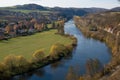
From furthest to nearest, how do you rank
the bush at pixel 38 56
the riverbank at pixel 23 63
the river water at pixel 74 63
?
1. the bush at pixel 38 56
2. the river water at pixel 74 63
3. the riverbank at pixel 23 63

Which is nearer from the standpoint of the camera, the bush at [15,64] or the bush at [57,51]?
the bush at [15,64]

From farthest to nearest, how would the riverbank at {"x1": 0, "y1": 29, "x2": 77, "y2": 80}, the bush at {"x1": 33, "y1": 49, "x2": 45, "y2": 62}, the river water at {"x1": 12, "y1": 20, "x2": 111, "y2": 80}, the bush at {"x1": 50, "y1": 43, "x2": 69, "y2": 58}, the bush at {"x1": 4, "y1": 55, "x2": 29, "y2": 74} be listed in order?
the bush at {"x1": 50, "y1": 43, "x2": 69, "y2": 58}
the bush at {"x1": 33, "y1": 49, "x2": 45, "y2": 62}
the bush at {"x1": 4, "y1": 55, "x2": 29, "y2": 74}
the river water at {"x1": 12, "y1": 20, "x2": 111, "y2": 80}
the riverbank at {"x1": 0, "y1": 29, "x2": 77, "y2": 80}

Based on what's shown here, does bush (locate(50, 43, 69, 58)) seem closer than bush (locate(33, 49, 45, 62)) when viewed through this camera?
No

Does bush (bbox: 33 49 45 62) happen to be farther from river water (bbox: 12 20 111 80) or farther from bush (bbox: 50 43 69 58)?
bush (bbox: 50 43 69 58)

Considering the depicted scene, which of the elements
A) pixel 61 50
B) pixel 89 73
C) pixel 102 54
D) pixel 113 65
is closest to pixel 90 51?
pixel 102 54

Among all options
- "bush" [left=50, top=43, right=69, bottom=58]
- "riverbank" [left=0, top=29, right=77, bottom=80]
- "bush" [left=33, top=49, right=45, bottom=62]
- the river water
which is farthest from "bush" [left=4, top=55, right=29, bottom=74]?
"bush" [left=50, top=43, right=69, bottom=58]

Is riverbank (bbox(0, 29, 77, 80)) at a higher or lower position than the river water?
higher

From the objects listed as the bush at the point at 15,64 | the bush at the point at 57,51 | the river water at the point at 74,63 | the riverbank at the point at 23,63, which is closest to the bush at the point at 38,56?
the riverbank at the point at 23,63

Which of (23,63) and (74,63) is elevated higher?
(23,63)

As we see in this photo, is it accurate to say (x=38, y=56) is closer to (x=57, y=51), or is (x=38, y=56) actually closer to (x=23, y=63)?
(x=23, y=63)

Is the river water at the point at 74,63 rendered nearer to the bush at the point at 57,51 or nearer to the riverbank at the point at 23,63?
the riverbank at the point at 23,63

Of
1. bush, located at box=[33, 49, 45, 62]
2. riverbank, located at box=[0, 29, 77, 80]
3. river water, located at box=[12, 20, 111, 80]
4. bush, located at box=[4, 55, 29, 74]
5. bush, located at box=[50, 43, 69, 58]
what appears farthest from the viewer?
bush, located at box=[50, 43, 69, 58]

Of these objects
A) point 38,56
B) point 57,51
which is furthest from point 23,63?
point 57,51
